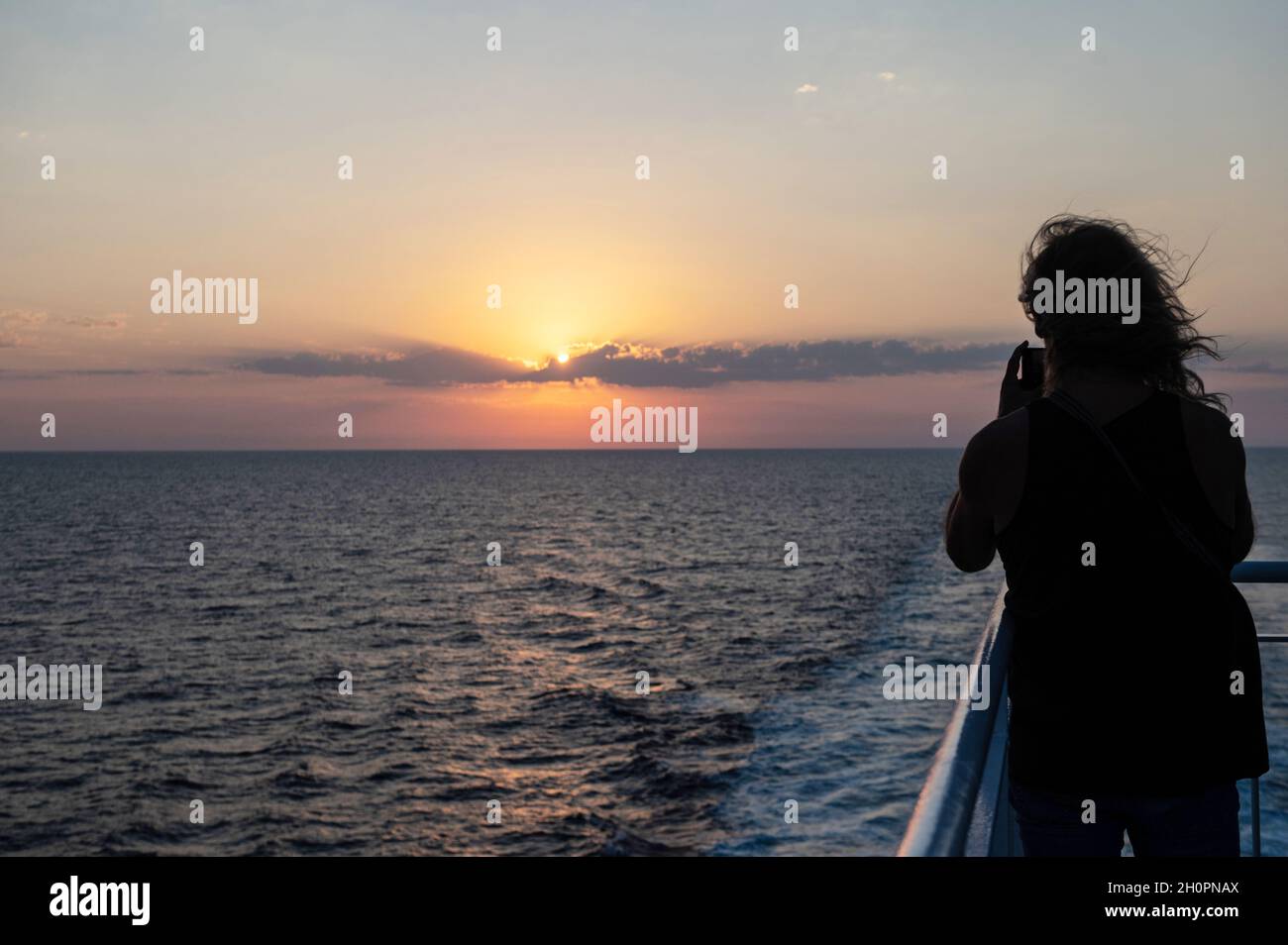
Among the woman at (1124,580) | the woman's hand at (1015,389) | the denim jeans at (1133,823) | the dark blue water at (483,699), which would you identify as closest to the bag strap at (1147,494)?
the woman at (1124,580)

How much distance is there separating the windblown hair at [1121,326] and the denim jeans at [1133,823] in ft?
2.56

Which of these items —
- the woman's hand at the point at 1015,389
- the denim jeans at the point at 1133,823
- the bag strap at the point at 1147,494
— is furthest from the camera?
the woman's hand at the point at 1015,389

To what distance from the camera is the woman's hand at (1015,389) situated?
7.28ft

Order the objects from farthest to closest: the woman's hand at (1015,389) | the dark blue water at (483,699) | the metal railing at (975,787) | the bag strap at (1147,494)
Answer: the dark blue water at (483,699) < the woman's hand at (1015,389) < the bag strap at (1147,494) < the metal railing at (975,787)

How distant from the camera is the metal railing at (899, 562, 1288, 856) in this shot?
170 centimetres

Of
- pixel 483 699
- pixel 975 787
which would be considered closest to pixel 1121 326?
pixel 975 787

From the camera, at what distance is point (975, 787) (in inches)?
74.0

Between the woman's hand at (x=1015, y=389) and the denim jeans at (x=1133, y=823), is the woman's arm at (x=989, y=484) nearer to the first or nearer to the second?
the woman's hand at (x=1015, y=389)

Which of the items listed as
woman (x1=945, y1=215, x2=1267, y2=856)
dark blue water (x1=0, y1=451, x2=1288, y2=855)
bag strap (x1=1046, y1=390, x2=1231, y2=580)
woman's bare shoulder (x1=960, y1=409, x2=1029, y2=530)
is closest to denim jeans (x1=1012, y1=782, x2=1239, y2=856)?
woman (x1=945, y1=215, x2=1267, y2=856)

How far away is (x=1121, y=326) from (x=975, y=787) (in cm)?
93

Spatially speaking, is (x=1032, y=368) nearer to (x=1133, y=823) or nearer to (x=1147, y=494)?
(x=1147, y=494)

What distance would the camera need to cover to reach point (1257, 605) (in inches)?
1003

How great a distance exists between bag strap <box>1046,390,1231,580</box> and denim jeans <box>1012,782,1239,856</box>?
454mm

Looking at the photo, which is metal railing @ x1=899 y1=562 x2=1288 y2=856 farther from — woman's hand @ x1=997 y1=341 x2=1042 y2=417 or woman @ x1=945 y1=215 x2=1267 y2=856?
woman's hand @ x1=997 y1=341 x2=1042 y2=417
